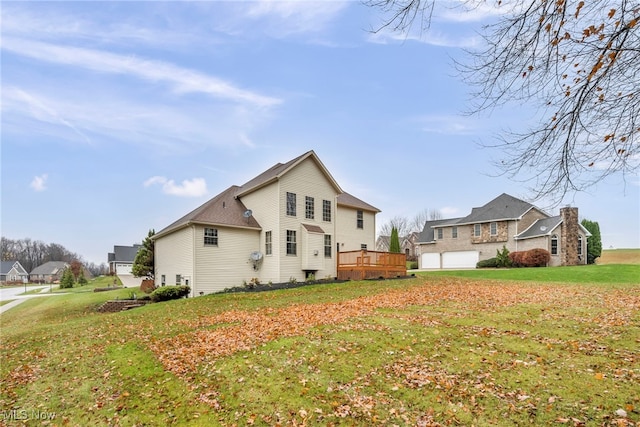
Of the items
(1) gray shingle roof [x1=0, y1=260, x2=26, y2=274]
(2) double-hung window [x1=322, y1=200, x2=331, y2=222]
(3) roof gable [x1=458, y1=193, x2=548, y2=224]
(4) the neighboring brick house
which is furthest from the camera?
(1) gray shingle roof [x1=0, y1=260, x2=26, y2=274]

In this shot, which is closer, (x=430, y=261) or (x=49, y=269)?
(x=430, y=261)

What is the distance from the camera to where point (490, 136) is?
4848 millimetres

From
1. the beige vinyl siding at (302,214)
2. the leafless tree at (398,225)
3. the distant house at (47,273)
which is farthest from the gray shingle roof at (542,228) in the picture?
the distant house at (47,273)

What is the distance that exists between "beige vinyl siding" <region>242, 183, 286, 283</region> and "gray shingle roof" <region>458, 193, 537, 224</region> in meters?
25.3

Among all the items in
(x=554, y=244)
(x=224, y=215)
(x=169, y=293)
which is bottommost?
(x=169, y=293)

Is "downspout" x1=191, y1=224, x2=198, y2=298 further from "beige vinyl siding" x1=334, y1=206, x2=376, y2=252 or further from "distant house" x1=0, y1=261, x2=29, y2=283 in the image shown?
"distant house" x1=0, y1=261, x2=29, y2=283

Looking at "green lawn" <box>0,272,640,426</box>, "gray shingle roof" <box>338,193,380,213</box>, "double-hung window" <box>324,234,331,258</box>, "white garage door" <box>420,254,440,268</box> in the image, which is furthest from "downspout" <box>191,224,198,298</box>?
"white garage door" <box>420,254,440,268</box>

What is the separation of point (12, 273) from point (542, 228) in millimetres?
108919

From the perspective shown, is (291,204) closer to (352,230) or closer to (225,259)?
(225,259)

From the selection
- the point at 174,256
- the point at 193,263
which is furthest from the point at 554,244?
the point at 174,256

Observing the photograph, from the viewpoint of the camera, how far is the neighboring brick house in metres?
31.4

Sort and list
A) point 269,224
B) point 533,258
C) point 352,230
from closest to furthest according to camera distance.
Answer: point 269,224 → point 352,230 → point 533,258

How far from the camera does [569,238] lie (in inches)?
1233

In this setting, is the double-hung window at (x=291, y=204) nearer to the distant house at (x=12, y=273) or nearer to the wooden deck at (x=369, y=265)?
the wooden deck at (x=369, y=265)
